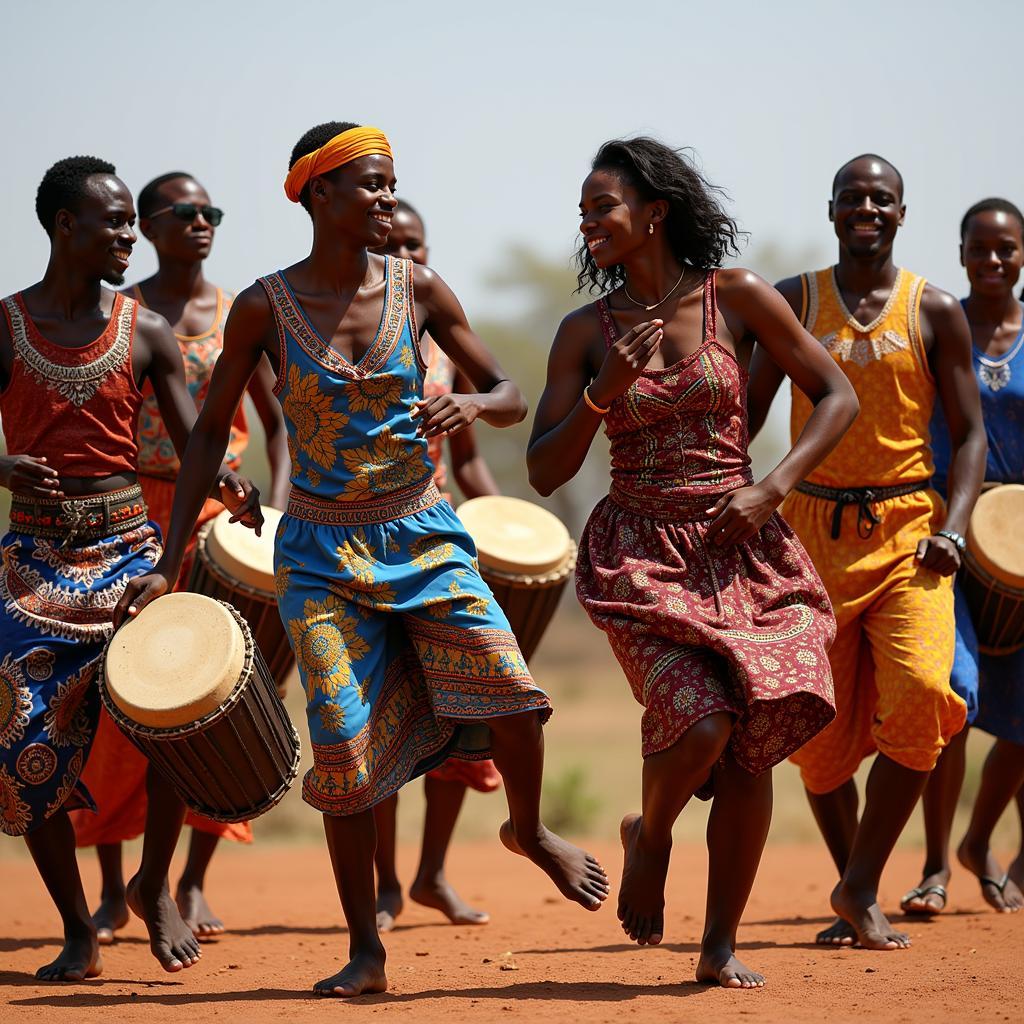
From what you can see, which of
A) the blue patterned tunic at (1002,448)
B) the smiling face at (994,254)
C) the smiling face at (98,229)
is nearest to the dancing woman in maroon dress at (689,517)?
the smiling face at (98,229)

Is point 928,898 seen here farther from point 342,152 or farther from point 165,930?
point 342,152

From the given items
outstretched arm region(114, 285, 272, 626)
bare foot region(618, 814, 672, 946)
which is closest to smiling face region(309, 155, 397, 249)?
outstretched arm region(114, 285, 272, 626)

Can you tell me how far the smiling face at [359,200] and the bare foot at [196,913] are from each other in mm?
3201

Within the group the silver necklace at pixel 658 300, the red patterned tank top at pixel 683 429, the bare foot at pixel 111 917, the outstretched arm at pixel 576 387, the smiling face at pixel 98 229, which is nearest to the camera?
the outstretched arm at pixel 576 387

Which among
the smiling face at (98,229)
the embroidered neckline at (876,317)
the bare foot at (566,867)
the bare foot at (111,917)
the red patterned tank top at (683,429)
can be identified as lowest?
the bare foot at (111,917)

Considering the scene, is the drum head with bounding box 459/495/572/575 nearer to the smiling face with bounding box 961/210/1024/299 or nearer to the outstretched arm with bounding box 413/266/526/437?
the outstretched arm with bounding box 413/266/526/437

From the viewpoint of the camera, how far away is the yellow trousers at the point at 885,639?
625cm

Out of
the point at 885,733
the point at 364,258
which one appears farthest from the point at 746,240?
the point at 885,733

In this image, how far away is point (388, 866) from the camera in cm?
748

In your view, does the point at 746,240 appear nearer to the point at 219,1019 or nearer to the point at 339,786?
the point at 339,786

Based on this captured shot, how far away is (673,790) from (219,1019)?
4.88ft

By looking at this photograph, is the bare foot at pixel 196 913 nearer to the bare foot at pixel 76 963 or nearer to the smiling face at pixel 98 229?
the bare foot at pixel 76 963

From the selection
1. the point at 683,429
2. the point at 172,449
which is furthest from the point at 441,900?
the point at 683,429

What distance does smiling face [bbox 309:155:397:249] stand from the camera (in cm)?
550
